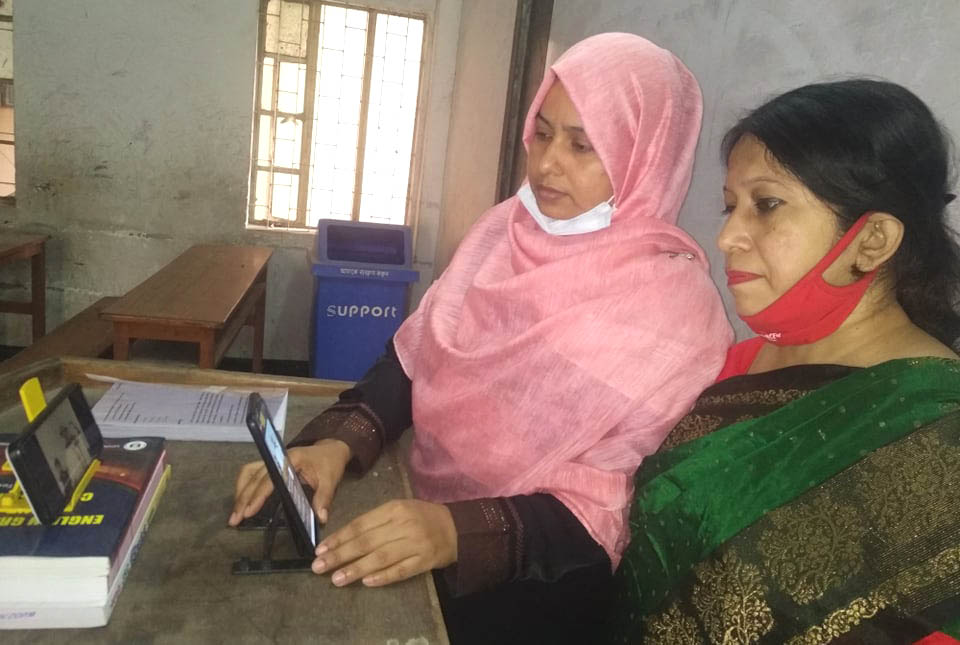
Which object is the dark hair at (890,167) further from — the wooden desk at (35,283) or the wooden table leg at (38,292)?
the wooden table leg at (38,292)

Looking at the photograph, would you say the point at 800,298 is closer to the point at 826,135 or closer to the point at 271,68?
the point at 826,135

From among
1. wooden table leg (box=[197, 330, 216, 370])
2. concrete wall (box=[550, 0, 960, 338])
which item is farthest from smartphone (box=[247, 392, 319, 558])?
wooden table leg (box=[197, 330, 216, 370])

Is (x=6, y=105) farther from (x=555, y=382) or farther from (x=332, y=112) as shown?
(x=555, y=382)

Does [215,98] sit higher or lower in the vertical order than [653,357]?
higher

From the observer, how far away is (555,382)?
3.23 feet

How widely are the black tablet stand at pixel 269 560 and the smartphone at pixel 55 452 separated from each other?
19 centimetres

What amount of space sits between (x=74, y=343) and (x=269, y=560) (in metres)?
2.36

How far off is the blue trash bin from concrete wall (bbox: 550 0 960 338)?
1759 millimetres

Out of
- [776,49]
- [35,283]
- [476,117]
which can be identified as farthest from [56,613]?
[35,283]

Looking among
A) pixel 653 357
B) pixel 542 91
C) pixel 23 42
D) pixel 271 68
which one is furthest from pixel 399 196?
pixel 653 357

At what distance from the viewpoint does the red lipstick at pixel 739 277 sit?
80 centimetres

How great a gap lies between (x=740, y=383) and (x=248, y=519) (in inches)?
A: 25.2

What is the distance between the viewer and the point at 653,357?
3.07 ft

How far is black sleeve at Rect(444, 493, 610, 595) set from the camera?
86 centimetres
